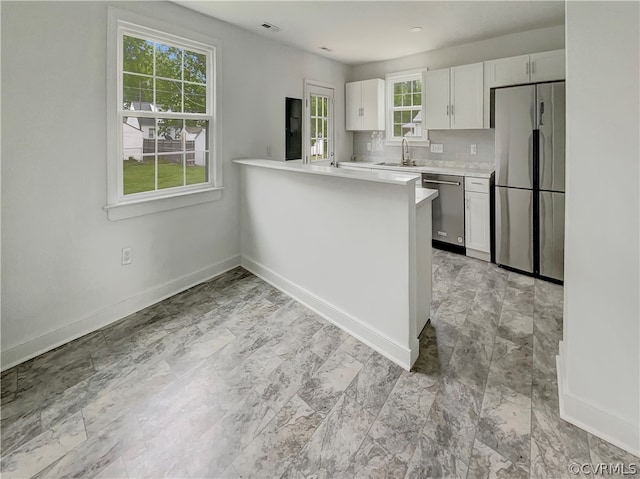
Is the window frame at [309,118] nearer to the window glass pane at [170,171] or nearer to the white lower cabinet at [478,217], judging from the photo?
the window glass pane at [170,171]

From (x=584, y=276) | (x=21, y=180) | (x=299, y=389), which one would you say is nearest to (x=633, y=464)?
(x=584, y=276)

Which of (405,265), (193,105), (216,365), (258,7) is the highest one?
(258,7)

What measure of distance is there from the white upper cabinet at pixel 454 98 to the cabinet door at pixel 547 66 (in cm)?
55

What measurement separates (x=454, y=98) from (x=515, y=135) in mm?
1159

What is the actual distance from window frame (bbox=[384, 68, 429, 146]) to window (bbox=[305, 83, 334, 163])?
881 millimetres

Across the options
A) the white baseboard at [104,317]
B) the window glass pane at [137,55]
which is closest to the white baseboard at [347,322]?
the white baseboard at [104,317]

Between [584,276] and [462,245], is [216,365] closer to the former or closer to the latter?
[584,276]

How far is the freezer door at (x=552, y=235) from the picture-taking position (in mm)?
3268

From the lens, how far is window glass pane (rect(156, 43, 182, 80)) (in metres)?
2.92

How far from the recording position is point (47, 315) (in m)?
2.33

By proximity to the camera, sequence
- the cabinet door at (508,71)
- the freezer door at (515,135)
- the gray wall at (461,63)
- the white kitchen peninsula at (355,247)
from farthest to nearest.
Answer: the gray wall at (461,63)
the cabinet door at (508,71)
the freezer door at (515,135)
the white kitchen peninsula at (355,247)

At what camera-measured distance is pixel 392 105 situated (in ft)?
17.1

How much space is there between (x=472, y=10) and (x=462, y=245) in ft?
8.17

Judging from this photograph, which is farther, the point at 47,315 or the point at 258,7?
the point at 258,7
